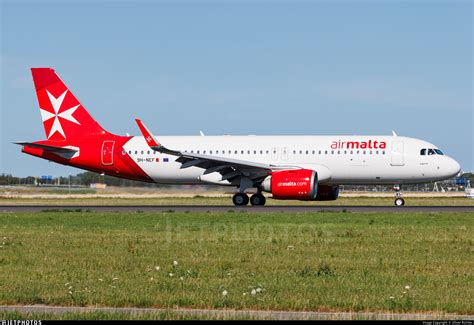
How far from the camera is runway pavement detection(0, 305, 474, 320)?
1145 centimetres

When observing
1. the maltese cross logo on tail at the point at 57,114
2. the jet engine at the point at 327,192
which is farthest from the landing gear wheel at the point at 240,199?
the maltese cross logo on tail at the point at 57,114

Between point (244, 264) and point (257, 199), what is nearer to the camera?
point (244, 264)

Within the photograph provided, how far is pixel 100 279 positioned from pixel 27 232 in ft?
36.4

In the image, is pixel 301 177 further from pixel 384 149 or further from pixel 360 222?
pixel 360 222

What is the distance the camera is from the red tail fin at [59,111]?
4709cm

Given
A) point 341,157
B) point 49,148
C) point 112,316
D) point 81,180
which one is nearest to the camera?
point 112,316

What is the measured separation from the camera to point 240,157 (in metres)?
45.0

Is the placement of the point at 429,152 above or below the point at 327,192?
above

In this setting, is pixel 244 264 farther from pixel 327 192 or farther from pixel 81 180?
pixel 81 180

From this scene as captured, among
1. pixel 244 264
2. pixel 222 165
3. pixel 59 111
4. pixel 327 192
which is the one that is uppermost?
pixel 59 111

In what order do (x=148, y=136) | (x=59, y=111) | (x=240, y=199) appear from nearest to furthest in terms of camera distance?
1. (x=148, y=136)
2. (x=240, y=199)
3. (x=59, y=111)

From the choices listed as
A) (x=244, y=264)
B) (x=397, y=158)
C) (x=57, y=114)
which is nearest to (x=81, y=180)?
(x=57, y=114)

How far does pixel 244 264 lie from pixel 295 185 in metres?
23.1

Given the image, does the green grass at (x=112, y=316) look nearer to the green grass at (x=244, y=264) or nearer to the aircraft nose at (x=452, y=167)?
the green grass at (x=244, y=264)
